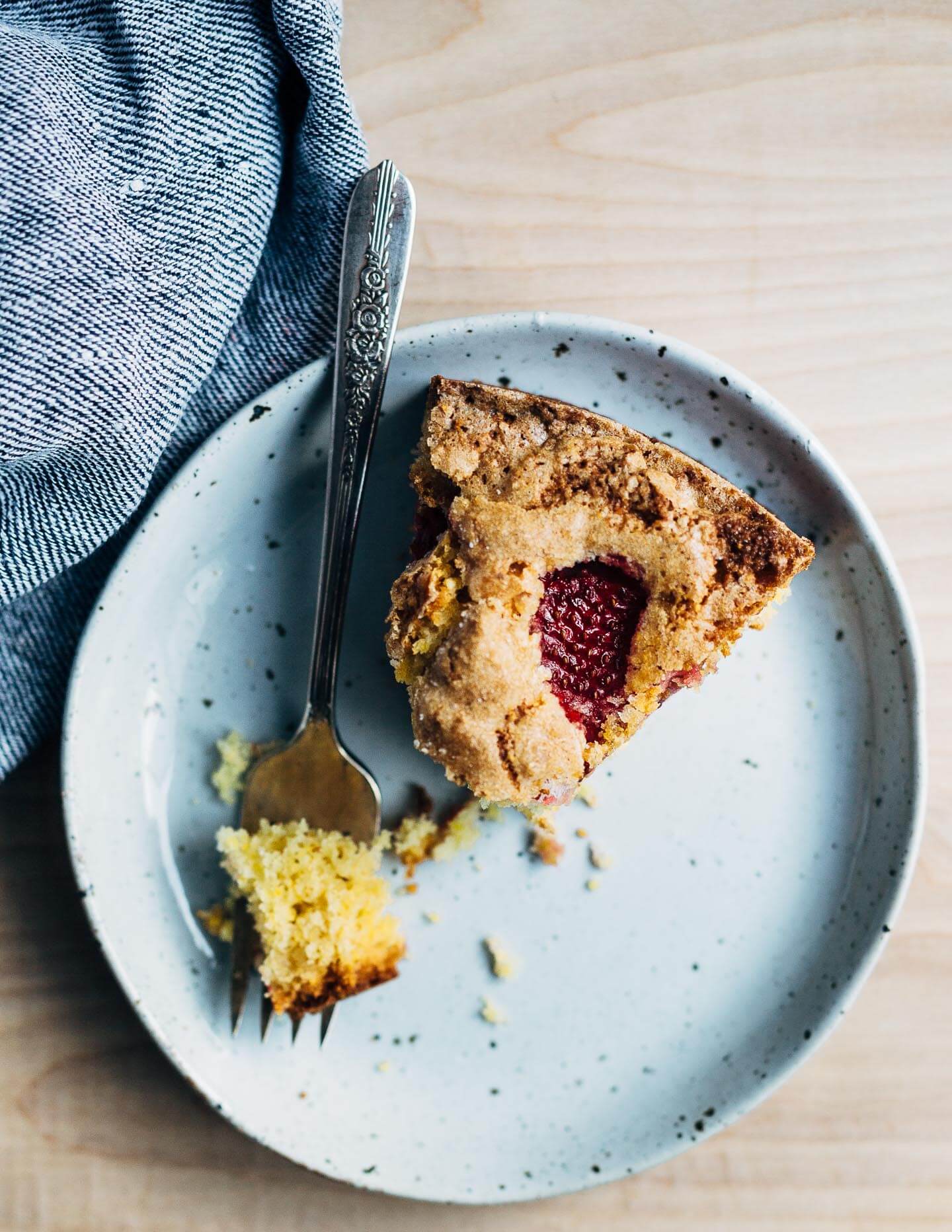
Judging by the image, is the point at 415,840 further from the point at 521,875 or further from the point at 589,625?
the point at 589,625

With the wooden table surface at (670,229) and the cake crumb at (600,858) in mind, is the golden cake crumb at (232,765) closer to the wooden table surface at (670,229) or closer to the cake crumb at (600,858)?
the wooden table surface at (670,229)

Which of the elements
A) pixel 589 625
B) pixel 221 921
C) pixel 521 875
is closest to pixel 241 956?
pixel 221 921

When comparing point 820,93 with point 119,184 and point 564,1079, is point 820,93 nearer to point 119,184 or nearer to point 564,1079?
point 119,184

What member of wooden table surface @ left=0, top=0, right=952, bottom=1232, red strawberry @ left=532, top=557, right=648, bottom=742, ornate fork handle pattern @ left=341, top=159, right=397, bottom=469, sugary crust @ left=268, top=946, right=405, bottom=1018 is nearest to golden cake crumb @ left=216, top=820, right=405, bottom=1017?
sugary crust @ left=268, top=946, right=405, bottom=1018

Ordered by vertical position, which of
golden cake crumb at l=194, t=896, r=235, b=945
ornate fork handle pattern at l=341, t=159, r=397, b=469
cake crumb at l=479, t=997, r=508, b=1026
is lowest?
cake crumb at l=479, t=997, r=508, b=1026

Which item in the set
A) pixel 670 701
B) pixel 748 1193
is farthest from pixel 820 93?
pixel 748 1193

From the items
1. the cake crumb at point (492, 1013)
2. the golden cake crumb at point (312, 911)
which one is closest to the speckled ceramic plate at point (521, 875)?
the cake crumb at point (492, 1013)

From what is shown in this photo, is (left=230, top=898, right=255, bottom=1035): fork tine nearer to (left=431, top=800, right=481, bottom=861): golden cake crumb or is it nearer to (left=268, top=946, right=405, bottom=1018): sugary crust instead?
(left=268, top=946, right=405, bottom=1018): sugary crust
